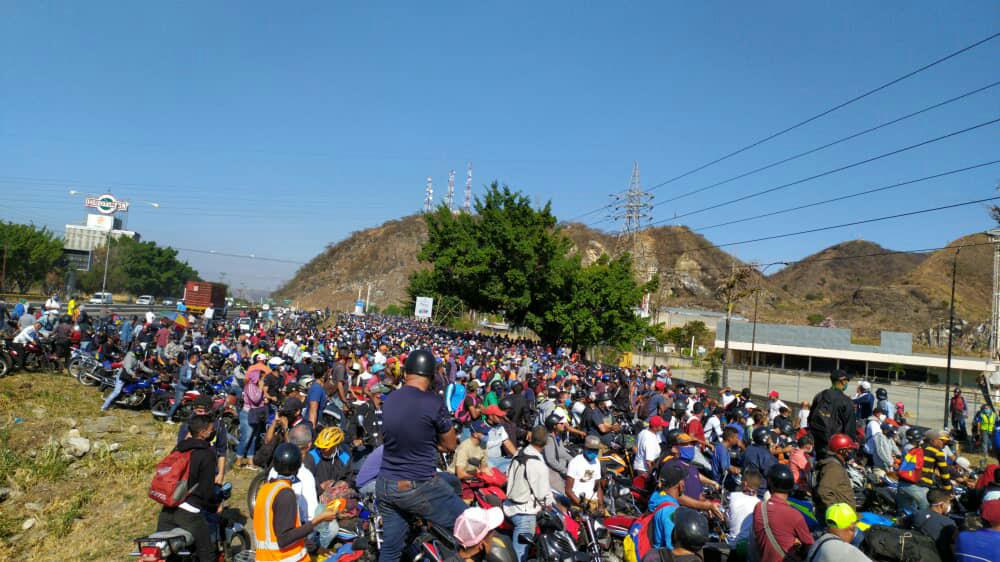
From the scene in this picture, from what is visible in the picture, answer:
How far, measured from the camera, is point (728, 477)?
8703 mm

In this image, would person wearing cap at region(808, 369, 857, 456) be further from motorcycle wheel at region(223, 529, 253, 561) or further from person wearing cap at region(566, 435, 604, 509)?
motorcycle wheel at region(223, 529, 253, 561)

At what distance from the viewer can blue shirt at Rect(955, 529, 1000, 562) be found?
13.5 ft

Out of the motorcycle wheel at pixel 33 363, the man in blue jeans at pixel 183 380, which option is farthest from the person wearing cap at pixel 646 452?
the motorcycle wheel at pixel 33 363

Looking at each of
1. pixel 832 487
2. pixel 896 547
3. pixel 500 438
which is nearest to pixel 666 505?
pixel 896 547

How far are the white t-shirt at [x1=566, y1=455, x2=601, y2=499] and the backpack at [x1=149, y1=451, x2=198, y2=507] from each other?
12.5 ft

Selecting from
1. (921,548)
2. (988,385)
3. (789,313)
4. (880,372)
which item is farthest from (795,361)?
(789,313)

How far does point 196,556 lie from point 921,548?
18.0ft

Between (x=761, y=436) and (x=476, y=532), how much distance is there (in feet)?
20.7

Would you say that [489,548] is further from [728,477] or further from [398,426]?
[728,477]

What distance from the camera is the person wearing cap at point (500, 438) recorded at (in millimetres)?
8016

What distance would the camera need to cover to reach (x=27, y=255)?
6153cm

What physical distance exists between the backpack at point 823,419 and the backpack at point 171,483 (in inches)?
283

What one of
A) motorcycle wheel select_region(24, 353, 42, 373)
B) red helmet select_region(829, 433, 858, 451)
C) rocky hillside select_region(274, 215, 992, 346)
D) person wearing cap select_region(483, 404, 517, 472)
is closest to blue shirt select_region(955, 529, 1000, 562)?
red helmet select_region(829, 433, 858, 451)

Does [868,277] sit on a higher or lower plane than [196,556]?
higher
